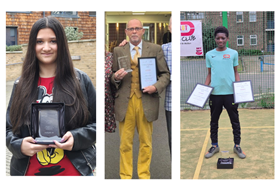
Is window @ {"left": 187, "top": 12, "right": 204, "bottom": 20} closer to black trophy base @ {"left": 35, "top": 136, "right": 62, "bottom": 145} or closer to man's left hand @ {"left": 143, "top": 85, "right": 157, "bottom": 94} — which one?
man's left hand @ {"left": 143, "top": 85, "right": 157, "bottom": 94}

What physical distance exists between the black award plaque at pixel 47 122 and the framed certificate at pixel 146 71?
81 cm

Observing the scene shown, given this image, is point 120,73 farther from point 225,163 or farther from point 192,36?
point 225,163

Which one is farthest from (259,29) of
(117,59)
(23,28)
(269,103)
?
(269,103)

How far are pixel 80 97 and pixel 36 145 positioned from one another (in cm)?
49

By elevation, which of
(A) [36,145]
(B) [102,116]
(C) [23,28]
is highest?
(C) [23,28]

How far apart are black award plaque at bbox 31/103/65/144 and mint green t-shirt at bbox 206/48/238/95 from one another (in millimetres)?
1777

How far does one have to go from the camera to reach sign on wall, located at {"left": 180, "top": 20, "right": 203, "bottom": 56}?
144 inches

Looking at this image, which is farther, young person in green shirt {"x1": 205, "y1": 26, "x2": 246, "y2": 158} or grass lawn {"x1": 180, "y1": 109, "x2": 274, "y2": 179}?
grass lawn {"x1": 180, "y1": 109, "x2": 274, "y2": 179}

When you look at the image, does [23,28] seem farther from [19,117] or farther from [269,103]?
[269,103]

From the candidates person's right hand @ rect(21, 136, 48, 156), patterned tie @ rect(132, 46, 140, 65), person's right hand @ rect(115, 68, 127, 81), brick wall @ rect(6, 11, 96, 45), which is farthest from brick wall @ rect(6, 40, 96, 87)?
person's right hand @ rect(21, 136, 48, 156)

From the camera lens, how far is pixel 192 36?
3.68m

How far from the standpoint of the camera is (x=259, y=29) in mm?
4438

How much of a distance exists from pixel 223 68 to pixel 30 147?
210cm
